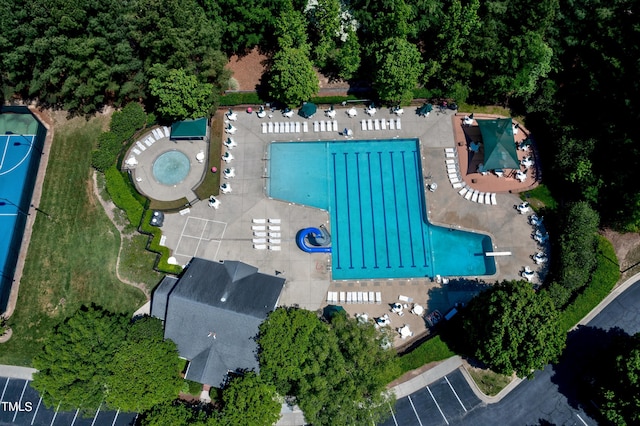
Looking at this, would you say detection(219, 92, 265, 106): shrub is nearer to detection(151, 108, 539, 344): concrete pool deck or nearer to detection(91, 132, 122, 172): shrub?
detection(151, 108, 539, 344): concrete pool deck

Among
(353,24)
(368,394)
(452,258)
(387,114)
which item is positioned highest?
(353,24)

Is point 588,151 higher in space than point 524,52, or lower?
lower

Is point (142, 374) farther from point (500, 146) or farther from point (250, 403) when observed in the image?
point (500, 146)

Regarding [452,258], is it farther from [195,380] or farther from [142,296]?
[142,296]

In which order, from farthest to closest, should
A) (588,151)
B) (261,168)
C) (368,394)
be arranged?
(261,168) → (588,151) → (368,394)

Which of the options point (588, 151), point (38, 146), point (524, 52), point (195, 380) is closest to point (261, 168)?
point (195, 380)

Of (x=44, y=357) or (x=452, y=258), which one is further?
(x=452, y=258)

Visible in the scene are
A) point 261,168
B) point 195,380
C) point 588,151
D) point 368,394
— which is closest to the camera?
point 368,394
